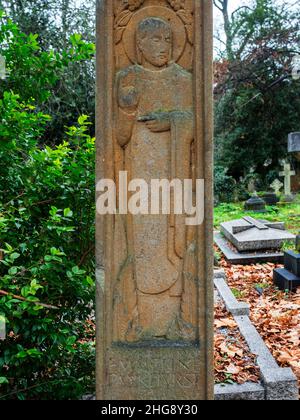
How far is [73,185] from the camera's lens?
269 cm

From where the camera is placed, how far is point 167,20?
225 cm

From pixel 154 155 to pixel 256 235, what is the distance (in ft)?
19.5

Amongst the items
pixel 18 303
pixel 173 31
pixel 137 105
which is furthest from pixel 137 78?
pixel 18 303

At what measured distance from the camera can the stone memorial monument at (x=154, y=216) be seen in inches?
88.4

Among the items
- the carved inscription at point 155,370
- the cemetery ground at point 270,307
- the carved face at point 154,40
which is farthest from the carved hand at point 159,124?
the cemetery ground at point 270,307

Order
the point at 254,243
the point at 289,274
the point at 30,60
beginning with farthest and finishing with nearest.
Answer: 1. the point at 254,243
2. the point at 289,274
3. the point at 30,60

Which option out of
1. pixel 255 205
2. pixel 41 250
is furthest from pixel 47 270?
pixel 255 205

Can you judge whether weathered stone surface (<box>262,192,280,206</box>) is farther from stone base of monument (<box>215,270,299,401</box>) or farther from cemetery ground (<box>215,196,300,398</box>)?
stone base of monument (<box>215,270,299,401</box>)

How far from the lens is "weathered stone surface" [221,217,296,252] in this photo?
739 cm

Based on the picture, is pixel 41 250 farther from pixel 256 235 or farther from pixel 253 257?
pixel 256 235

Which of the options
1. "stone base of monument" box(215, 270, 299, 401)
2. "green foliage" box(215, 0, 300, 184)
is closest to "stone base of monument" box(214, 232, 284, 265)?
"stone base of monument" box(215, 270, 299, 401)

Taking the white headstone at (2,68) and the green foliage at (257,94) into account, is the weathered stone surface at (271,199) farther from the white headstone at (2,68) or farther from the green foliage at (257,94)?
the white headstone at (2,68)


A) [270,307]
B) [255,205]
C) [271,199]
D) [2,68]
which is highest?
[2,68]

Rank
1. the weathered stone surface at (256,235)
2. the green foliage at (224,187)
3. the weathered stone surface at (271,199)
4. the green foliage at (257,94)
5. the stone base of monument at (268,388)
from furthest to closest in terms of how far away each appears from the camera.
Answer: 1. the green foliage at (224,187)
2. the green foliage at (257,94)
3. the weathered stone surface at (271,199)
4. the weathered stone surface at (256,235)
5. the stone base of monument at (268,388)
